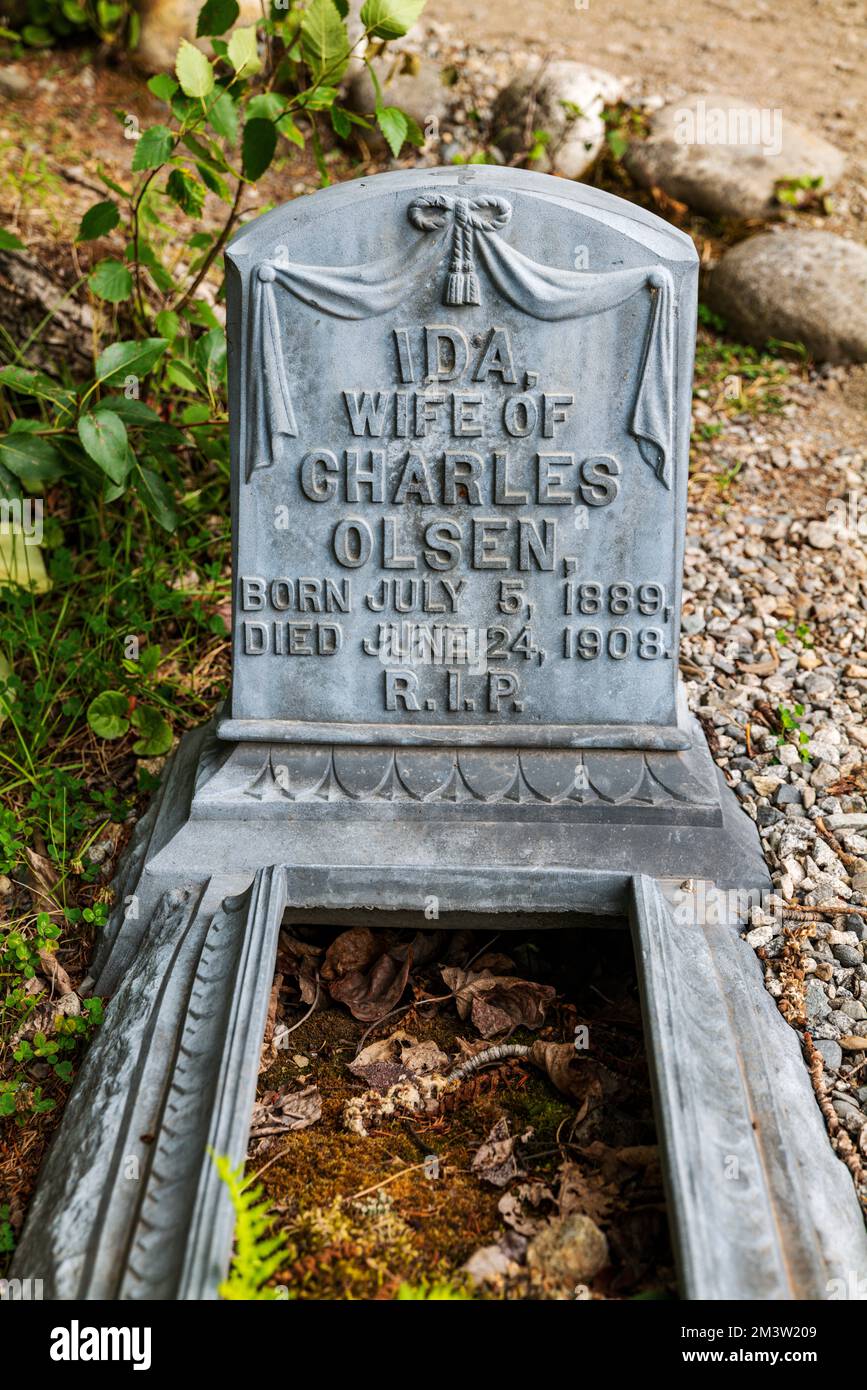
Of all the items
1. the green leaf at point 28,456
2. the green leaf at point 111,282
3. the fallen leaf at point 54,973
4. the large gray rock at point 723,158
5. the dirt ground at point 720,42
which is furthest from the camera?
the dirt ground at point 720,42

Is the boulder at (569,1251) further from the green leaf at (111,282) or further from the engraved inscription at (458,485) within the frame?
the green leaf at (111,282)

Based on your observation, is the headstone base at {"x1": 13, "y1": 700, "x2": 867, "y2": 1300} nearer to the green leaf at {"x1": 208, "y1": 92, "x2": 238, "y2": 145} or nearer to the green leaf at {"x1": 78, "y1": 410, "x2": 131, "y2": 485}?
the green leaf at {"x1": 78, "y1": 410, "x2": 131, "y2": 485}

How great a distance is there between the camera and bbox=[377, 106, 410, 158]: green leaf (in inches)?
129

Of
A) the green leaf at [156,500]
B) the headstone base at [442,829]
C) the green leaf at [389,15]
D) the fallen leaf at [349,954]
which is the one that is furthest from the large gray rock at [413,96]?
the fallen leaf at [349,954]

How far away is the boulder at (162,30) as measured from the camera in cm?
645

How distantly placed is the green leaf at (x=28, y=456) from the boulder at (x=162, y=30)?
3745mm

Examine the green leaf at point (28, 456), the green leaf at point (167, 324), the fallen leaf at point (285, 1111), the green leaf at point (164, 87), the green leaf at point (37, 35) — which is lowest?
the fallen leaf at point (285, 1111)

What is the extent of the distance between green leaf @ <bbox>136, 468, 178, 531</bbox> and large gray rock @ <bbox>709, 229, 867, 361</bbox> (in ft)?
10.7

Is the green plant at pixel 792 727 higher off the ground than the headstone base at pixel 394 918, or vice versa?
→ the headstone base at pixel 394 918

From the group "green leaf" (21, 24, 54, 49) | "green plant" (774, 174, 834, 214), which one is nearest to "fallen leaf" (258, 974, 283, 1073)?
"green plant" (774, 174, 834, 214)
